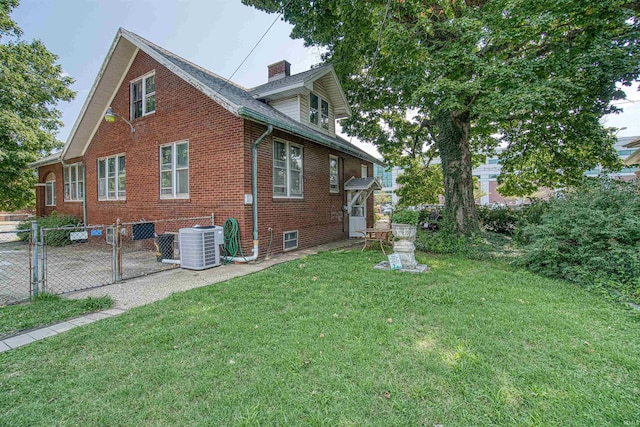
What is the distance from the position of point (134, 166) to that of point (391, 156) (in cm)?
1211

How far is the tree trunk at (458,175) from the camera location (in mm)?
9805

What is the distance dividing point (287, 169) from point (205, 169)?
240 centimetres

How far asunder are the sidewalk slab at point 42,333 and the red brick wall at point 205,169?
4.21 metres

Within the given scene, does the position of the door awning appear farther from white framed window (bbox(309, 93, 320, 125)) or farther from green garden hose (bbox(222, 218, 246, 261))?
green garden hose (bbox(222, 218, 246, 261))

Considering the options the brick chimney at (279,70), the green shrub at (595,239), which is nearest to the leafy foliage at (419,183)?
the brick chimney at (279,70)

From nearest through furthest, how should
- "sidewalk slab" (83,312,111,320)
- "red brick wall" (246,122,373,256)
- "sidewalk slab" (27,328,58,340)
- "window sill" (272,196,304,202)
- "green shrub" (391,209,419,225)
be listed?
"sidewalk slab" (27,328,58,340) → "sidewalk slab" (83,312,111,320) → "green shrub" (391,209,419,225) → "red brick wall" (246,122,373,256) → "window sill" (272,196,304,202)

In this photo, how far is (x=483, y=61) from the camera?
7.39 meters

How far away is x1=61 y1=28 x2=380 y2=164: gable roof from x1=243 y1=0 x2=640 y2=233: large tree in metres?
2.17

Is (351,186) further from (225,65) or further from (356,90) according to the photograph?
(225,65)

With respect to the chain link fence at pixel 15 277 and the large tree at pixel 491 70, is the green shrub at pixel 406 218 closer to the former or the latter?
the large tree at pixel 491 70

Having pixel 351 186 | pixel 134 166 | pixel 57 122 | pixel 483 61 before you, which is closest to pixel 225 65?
pixel 134 166

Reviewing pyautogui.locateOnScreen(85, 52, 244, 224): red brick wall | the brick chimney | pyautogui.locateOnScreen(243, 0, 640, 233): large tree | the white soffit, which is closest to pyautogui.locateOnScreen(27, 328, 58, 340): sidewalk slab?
pyautogui.locateOnScreen(85, 52, 244, 224): red brick wall

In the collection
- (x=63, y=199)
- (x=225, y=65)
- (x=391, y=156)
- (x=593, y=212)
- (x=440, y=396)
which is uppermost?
(x=225, y=65)

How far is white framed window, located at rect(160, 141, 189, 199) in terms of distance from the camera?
8578 mm
